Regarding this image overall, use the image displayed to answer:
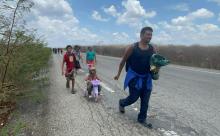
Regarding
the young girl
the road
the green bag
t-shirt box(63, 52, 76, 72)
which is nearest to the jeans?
the road

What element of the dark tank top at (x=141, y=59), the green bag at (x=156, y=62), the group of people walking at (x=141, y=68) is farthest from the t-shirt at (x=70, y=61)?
the green bag at (x=156, y=62)

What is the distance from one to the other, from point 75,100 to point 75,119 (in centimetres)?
226

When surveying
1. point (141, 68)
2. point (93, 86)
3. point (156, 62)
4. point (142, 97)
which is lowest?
point (93, 86)

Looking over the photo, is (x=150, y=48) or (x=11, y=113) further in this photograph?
(x=11, y=113)

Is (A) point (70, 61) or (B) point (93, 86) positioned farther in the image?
(A) point (70, 61)

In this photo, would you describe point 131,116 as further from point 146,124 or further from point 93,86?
point 93,86

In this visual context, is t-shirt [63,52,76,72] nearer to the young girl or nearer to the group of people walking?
the young girl

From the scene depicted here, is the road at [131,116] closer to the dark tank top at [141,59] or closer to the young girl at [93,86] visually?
the young girl at [93,86]

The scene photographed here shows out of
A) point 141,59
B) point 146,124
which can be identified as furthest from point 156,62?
point 146,124

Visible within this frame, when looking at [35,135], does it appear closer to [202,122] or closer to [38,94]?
[38,94]

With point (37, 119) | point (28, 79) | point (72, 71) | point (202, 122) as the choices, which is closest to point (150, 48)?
point (202, 122)

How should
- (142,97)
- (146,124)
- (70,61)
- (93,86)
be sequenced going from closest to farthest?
(146,124), (142,97), (93,86), (70,61)

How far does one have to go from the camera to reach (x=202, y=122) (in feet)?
21.3

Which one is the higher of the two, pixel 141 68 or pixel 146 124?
pixel 141 68
